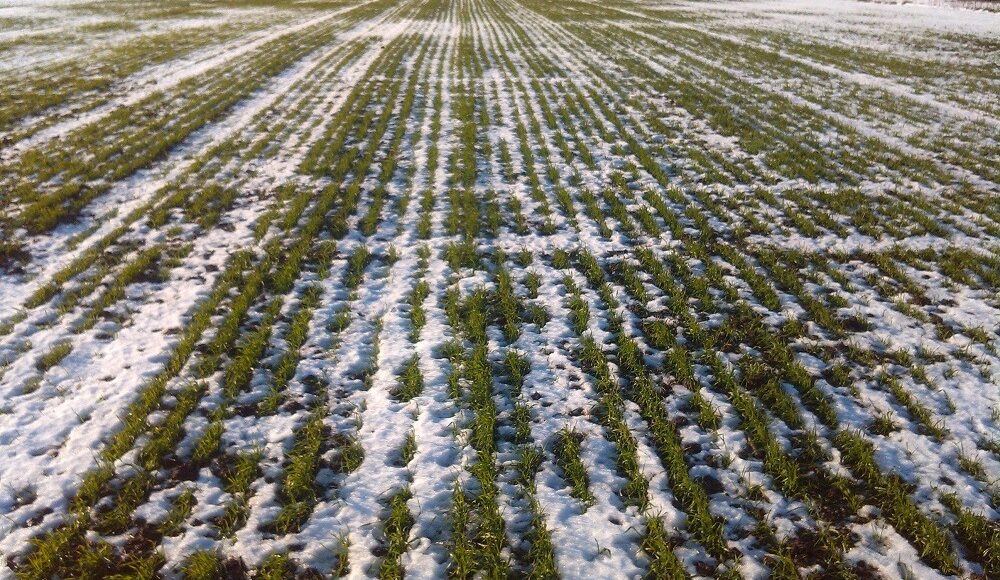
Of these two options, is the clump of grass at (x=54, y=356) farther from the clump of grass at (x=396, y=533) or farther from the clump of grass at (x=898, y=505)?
the clump of grass at (x=898, y=505)

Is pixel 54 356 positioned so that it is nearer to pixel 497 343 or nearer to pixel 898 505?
pixel 497 343

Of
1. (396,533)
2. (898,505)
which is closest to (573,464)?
(396,533)

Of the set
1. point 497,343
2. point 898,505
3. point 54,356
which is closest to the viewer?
point 898,505

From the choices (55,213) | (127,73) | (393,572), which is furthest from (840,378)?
(127,73)

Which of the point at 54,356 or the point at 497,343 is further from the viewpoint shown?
the point at 497,343

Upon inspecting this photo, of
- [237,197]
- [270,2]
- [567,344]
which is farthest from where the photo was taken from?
[270,2]

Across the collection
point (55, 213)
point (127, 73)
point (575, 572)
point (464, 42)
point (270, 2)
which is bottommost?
point (575, 572)

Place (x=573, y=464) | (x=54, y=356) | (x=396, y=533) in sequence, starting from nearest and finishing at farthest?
(x=396, y=533)
(x=573, y=464)
(x=54, y=356)

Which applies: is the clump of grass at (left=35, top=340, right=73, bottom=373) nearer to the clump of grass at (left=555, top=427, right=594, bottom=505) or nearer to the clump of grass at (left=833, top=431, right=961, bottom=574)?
the clump of grass at (left=555, top=427, right=594, bottom=505)

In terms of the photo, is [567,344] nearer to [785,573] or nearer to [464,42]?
[785,573]
